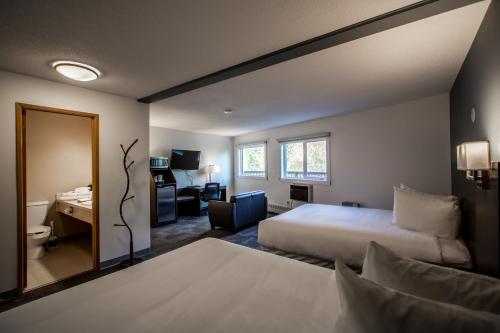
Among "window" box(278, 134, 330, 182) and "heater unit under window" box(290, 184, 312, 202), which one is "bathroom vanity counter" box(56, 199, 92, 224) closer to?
"heater unit under window" box(290, 184, 312, 202)

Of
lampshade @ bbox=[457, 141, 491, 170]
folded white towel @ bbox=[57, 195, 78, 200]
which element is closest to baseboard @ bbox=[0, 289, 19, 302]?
folded white towel @ bbox=[57, 195, 78, 200]

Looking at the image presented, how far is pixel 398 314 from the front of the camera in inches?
24.9

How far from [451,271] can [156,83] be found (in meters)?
3.02

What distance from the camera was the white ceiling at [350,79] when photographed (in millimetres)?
1773

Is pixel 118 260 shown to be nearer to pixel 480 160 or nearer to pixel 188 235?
pixel 188 235

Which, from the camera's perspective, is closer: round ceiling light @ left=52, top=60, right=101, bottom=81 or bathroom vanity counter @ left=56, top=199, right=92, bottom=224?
round ceiling light @ left=52, top=60, right=101, bottom=81

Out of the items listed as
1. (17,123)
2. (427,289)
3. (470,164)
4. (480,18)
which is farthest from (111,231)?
(480,18)

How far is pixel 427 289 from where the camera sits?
87cm

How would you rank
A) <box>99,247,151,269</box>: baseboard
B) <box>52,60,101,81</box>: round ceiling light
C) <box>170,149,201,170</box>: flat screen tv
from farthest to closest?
<box>170,149,201,170</box>: flat screen tv < <box>99,247,151,269</box>: baseboard < <box>52,60,101,81</box>: round ceiling light

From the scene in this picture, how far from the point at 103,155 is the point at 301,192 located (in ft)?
13.0

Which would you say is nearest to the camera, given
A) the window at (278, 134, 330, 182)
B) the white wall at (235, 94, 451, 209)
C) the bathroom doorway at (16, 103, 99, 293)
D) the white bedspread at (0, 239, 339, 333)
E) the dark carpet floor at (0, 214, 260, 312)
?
the white bedspread at (0, 239, 339, 333)

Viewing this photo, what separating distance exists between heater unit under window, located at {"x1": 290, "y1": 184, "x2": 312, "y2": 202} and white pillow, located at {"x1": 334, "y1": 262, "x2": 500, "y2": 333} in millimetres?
4268

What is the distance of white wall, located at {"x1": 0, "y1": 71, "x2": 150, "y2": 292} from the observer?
214 cm

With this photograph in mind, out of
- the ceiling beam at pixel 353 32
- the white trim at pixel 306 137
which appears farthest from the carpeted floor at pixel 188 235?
the ceiling beam at pixel 353 32
